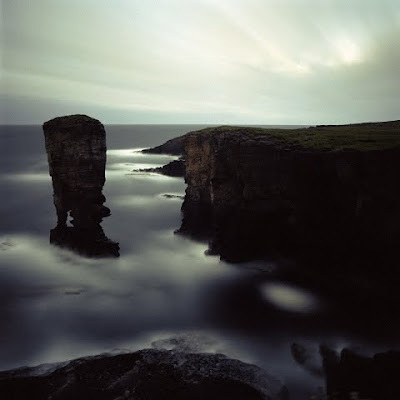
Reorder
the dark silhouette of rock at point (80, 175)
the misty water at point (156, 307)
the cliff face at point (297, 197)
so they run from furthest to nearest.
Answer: the dark silhouette of rock at point (80, 175) < the cliff face at point (297, 197) < the misty water at point (156, 307)

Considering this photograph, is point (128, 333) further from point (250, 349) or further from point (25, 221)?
point (25, 221)

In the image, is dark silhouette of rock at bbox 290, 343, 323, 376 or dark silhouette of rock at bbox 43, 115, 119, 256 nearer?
dark silhouette of rock at bbox 290, 343, 323, 376

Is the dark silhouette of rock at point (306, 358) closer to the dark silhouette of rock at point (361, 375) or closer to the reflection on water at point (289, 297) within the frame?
the dark silhouette of rock at point (361, 375)

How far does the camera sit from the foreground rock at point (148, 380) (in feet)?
61.8

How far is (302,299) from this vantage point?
2992 cm

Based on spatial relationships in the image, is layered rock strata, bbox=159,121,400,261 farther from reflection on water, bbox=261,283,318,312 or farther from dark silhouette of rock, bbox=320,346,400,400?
dark silhouette of rock, bbox=320,346,400,400

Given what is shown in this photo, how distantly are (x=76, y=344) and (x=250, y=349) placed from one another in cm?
1001

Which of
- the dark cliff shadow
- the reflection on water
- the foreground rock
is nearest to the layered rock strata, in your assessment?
the reflection on water

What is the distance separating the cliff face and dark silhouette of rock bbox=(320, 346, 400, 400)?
1034cm

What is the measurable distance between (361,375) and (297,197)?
56.0ft

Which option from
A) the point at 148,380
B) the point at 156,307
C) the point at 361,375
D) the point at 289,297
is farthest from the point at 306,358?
the point at 156,307

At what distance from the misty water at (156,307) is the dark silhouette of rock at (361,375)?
0.85 m

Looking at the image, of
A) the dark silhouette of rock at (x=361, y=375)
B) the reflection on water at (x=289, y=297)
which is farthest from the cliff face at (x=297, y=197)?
the dark silhouette of rock at (x=361, y=375)

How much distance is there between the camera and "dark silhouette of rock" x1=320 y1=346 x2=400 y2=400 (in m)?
18.9
